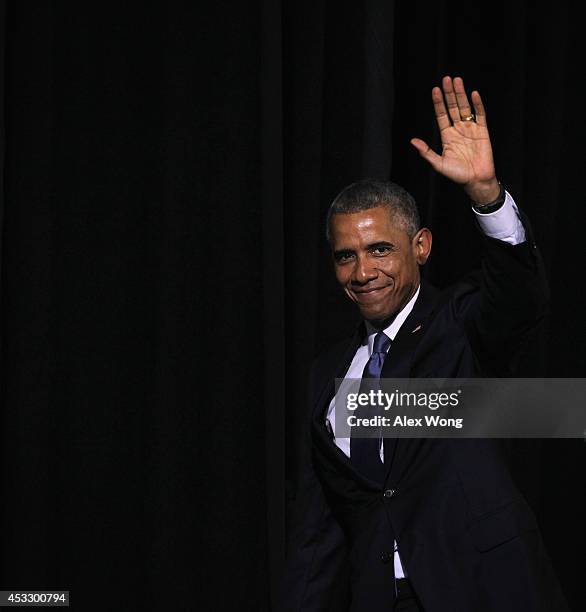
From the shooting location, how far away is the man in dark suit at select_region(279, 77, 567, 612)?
49.1 inches

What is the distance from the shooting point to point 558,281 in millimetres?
2365

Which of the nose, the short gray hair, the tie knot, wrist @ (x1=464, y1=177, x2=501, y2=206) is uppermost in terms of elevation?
the short gray hair

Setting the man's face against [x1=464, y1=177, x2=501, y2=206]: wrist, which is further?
the man's face

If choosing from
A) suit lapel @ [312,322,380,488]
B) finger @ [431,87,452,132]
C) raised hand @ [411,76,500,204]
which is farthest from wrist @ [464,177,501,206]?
suit lapel @ [312,322,380,488]

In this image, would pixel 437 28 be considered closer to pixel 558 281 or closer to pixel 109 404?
pixel 558 281

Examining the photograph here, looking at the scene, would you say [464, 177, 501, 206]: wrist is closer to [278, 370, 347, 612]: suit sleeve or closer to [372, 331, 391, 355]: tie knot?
[372, 331, 391, 355]: tie knot

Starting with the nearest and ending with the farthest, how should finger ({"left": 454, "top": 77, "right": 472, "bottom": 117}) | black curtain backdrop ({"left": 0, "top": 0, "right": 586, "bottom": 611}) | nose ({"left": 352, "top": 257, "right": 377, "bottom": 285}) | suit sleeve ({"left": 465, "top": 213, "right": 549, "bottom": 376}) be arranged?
suit sleeve ({"left": 465, "top": 213, "right": 549, "bottom": 376}) < finger ({"left": 454, "top": 77, "right": 472, "bottom": 117}) < nose ({"left": 352, "top": 257, "right": 377, "bottom": 285}) < black curtain backdrop ({"left": 0, "top": 0, "right": 586, "bottom": 611})

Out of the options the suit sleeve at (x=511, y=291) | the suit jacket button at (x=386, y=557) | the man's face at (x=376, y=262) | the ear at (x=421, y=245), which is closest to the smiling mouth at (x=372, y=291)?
the man's face at (x=376, y=262)

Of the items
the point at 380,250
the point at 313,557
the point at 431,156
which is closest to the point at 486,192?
the point at 431,156

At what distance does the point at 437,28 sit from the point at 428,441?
4.30 feet

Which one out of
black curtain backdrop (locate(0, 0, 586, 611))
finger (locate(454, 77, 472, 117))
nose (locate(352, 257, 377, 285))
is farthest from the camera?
black curtain backdrop (locate(0, 0, 586, 611))

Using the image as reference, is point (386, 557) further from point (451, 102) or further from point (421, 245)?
point (451, 102)

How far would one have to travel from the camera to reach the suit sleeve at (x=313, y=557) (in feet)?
4.90

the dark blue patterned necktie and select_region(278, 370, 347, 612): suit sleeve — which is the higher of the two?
the dark blue patterned necktie
